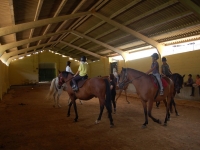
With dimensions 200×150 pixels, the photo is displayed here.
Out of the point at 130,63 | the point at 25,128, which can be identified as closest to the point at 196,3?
the point at 25,128

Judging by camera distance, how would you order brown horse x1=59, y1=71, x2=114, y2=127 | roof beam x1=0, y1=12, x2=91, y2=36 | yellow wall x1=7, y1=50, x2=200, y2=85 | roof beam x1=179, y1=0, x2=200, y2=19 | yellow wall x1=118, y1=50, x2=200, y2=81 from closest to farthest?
brown horse x1=59, y1=71, x2=114, y2=127 < roof beam x1=179, y1=0, x2=200, y2=19 < roof beam x1=0, y1=12, x2=91, y2=36 < yellow wall x1=118, y1=50, x2=200, y2=81 < yellow wall x1=7, y1=50, x2=200, y2=85

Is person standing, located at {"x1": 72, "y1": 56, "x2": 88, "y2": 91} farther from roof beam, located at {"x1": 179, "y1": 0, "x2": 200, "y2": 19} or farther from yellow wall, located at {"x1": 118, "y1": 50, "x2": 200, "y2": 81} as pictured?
yellow wall, located at {"x1": 118, "y1": 50, "x2": 200, "y2": 81}

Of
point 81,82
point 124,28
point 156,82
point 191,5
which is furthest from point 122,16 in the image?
point 156,82

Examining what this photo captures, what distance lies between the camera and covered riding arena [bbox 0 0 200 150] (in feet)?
13.5

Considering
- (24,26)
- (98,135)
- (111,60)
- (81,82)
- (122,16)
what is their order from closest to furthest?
1. (98,135)
2. (81,82)
3. (24,26)
4. (122,16)
5. (111,60)

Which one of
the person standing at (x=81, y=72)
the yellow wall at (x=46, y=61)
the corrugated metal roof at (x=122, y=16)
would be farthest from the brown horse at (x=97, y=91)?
the yellow wall at (x=46, y=61)

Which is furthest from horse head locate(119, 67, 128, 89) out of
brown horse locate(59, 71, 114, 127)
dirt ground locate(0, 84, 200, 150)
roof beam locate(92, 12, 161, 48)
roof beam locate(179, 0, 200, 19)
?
roof beam locate(92, 12, 161, 48)

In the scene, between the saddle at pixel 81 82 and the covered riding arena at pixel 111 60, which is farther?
the saddle at pixel 81 82

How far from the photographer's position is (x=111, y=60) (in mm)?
20391

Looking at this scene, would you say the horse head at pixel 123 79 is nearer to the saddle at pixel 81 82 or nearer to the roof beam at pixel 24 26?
the saddle at pixel 81 82

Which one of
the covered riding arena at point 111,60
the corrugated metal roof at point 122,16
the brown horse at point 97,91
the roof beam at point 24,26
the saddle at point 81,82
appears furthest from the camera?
the roof beam at point 24,26

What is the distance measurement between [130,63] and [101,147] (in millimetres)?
13189

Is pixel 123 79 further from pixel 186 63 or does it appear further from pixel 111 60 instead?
pixel 111 60

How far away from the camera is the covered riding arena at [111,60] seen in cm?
411
